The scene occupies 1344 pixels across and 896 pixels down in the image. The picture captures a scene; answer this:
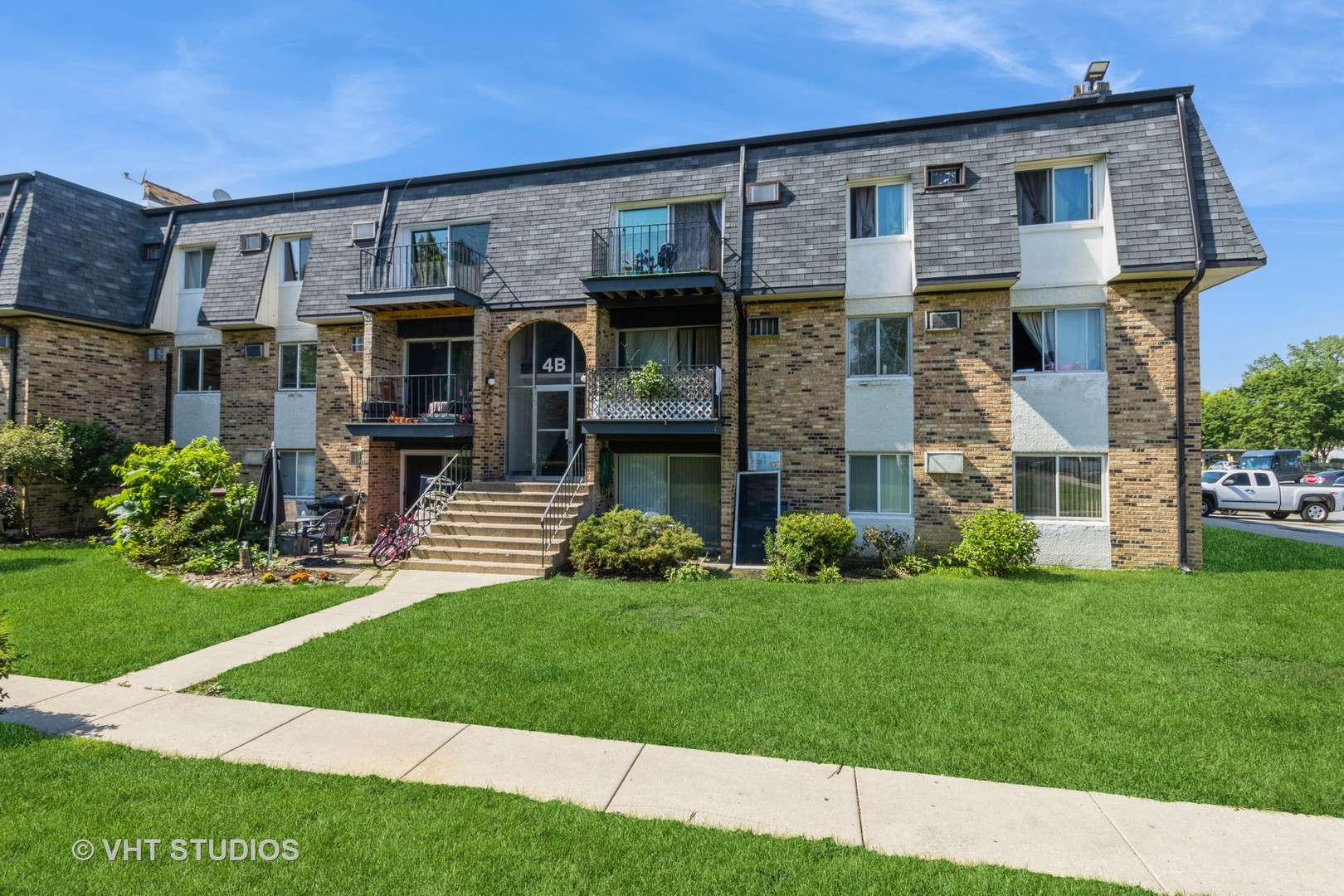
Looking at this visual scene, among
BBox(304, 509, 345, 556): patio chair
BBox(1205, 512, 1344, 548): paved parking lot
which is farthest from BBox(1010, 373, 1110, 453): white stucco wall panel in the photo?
BBox(304, 509, 345, 556): patio chair

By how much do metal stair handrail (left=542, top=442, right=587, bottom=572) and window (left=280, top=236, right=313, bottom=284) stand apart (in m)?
8.68

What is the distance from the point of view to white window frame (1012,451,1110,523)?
11.8 meters

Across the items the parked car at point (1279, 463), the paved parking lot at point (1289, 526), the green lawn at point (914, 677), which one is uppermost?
the parked car at point (1279, 463)

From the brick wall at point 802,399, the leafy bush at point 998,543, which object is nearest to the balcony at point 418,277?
the brick wall at point 802,399

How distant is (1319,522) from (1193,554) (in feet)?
50.0

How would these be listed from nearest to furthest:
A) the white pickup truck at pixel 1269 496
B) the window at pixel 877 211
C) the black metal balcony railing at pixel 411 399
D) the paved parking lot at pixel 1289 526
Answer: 1. the window at pixel 877 211
2. the black metal balcony railing at pixel 411 399
3. the paved parking lot at pixel 1289 526
4. the white pickup truck at pixel 1269 496

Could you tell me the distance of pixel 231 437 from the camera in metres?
16.5

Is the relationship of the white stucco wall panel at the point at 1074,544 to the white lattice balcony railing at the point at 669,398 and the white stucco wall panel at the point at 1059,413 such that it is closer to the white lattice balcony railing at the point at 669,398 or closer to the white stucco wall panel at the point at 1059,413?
the white stucco wall panel at the point at 1059,413

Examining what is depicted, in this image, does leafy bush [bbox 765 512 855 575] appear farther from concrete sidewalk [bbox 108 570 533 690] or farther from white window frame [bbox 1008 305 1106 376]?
white window frame [bbox 1008 305 1106 376]

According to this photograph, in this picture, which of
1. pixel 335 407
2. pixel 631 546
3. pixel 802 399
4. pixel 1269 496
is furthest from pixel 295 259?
pixel 1269 496

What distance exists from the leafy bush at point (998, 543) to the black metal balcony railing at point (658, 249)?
22.2 ft

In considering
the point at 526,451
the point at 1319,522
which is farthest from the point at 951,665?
the point at 1319,522

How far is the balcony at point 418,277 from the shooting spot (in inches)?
538

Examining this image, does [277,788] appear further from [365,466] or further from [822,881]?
[365,466]
